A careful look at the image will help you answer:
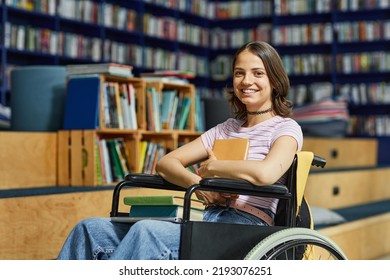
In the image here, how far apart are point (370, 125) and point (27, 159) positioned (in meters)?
5.38

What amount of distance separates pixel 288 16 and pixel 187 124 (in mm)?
4809

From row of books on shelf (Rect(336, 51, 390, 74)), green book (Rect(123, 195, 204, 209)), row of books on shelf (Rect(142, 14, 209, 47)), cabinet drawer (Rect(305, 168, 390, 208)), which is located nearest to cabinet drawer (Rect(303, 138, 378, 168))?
cabinet drawer (Rect(305, 168, 390, 208))

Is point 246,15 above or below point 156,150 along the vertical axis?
above

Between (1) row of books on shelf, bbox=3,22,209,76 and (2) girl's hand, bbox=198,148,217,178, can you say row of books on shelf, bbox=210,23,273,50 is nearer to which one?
(1) row of books on shelf, bbox=3,22,209,76

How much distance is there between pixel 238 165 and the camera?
1.81 m

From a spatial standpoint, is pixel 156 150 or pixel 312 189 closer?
pixel 156 150

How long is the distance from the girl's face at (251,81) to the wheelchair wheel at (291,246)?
15.5 inches

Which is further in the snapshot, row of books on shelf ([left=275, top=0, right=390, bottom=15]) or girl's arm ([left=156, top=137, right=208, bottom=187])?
row of books on shelf ([left=275, top=0, right=390, bottom=15])

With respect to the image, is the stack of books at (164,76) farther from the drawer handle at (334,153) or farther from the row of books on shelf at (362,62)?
the row of books on shelf at (362,62)

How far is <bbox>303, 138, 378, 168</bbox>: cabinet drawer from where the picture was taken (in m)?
5.27

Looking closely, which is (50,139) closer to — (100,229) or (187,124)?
(187,124)

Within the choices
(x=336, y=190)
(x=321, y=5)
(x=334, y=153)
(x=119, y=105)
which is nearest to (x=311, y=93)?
(x=321, y=5)
